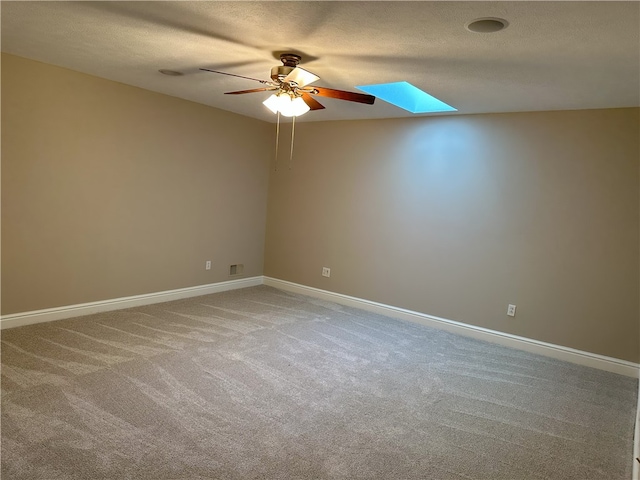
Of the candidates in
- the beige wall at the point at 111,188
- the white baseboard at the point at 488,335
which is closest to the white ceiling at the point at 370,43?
the beige wall at the point at 111,188

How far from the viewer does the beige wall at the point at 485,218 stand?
3.77 meters

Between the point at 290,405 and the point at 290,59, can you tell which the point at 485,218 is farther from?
the point at 290,405

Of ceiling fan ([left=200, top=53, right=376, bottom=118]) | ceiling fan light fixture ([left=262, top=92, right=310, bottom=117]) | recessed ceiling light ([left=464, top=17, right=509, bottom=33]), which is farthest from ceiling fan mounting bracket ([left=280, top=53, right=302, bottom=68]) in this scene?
recessed ceiling light ([left=464, top=17, right=509, bottom=33])

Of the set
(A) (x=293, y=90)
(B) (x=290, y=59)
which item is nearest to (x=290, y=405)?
(A) (x=293, y=90)

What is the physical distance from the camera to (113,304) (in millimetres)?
4461

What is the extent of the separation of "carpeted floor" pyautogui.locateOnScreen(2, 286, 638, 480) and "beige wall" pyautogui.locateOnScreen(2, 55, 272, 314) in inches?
18.2

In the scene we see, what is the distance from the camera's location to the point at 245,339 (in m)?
3.94

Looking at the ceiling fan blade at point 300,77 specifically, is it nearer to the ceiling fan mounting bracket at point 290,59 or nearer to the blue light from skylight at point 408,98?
the ceiling fan mounting bracket at point 290,59

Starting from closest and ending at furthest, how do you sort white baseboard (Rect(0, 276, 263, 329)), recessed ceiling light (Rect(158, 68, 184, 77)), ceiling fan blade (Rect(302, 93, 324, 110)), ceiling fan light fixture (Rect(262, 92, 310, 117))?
ceiling fan light fixture (Rect(262, 92, 310, 117))
ceiling fan blade (Rect(302, 93, 324, 110))
recessed ceiling light (Rect(158, 68, 184, 77))
white baseboard (Rect(0, 276, 263, 329))

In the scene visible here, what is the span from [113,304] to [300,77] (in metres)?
3.02

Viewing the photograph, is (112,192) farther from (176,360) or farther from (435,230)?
(435,230)

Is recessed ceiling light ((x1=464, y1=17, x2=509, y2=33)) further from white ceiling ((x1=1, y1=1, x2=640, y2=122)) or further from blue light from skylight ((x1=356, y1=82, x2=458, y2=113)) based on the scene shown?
blue light from skylight ((x1=356, y1=82, x2=458, y2=113))

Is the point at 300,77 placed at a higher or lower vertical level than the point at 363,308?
higher

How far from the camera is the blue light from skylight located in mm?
4016
